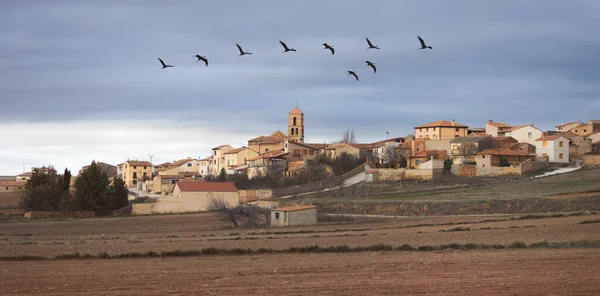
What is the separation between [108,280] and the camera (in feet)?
77.3

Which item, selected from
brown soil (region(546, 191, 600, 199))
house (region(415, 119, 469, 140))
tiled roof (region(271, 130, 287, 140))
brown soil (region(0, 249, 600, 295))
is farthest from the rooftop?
brown soil (region(0, 249, 600, 295))

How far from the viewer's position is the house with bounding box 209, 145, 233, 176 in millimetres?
138250

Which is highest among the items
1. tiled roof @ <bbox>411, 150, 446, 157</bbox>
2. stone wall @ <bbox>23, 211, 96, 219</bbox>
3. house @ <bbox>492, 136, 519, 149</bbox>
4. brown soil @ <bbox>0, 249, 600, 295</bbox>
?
house @ <bbox>492, 136, 519, 149</bbox>

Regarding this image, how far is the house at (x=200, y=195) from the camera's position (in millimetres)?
76062

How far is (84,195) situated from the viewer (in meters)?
78.1

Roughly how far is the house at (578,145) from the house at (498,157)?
9416 millimetres

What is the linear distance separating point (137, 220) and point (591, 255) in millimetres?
44530

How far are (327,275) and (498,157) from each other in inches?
2695

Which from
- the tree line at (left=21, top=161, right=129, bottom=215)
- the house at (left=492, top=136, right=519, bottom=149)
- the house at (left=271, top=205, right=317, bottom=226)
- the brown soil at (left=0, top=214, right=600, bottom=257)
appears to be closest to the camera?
the brown soil at (left=0, top=214, right=600, bottom=257)

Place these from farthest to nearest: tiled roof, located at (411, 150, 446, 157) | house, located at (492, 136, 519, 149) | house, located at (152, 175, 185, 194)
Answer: house, located at (152, 175, 185, 194), house, located at (492, 136, 519, 149), tiled roof, located at (411, 150, 446, 157)

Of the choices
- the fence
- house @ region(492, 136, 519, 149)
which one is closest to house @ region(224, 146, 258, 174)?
the fence

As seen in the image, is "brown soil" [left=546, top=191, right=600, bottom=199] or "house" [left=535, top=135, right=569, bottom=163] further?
"house" [left=535, top=135, right=569, bottom=163]

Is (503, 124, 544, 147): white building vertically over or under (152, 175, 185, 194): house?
over

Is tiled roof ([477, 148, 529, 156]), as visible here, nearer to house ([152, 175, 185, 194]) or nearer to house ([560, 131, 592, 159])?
house ([560, 131, 592, 159])
